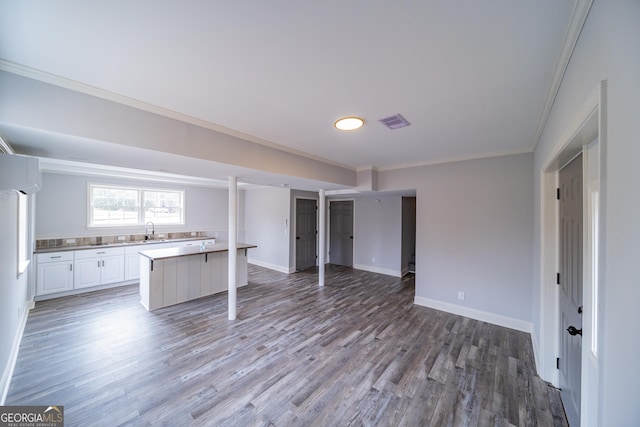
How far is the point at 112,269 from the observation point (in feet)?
15.8

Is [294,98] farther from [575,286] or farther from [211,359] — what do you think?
[211,359]

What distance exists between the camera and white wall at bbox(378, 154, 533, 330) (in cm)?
328

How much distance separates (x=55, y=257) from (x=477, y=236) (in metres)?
7.24

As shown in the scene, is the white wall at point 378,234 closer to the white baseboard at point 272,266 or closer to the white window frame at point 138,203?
the white baseboard at point 272,266

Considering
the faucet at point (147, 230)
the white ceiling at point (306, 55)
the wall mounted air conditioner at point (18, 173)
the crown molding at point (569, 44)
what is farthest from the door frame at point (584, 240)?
the faucet at point (147, 230)

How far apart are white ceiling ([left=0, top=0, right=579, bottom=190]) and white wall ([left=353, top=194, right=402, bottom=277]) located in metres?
3.83

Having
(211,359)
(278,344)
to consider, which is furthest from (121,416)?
(278,344)

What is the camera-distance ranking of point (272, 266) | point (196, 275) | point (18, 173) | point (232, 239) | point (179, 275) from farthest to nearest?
point (272, 266), point (196, 275), point (179, 275), point (232, 239), point (18, 173)

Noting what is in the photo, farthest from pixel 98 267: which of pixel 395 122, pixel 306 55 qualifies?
pixel 395 122

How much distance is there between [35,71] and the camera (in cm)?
162

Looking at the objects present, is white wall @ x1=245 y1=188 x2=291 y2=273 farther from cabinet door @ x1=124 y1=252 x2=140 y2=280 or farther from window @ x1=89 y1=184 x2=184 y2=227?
cabinet door @ x1=124 y1=252 x2=140 y2=280

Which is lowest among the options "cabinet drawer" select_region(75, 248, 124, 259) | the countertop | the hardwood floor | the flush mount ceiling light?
the hardwood floor

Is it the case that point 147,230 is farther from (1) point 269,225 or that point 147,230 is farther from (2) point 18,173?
(2) point 18,173

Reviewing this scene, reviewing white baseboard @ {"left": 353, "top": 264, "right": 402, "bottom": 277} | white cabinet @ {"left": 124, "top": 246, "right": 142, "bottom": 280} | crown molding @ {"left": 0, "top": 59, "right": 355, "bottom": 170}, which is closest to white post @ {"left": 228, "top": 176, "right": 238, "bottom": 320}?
crown molding @ {"left": 0, "top": 59, "right": 355, "bottom": 170}
